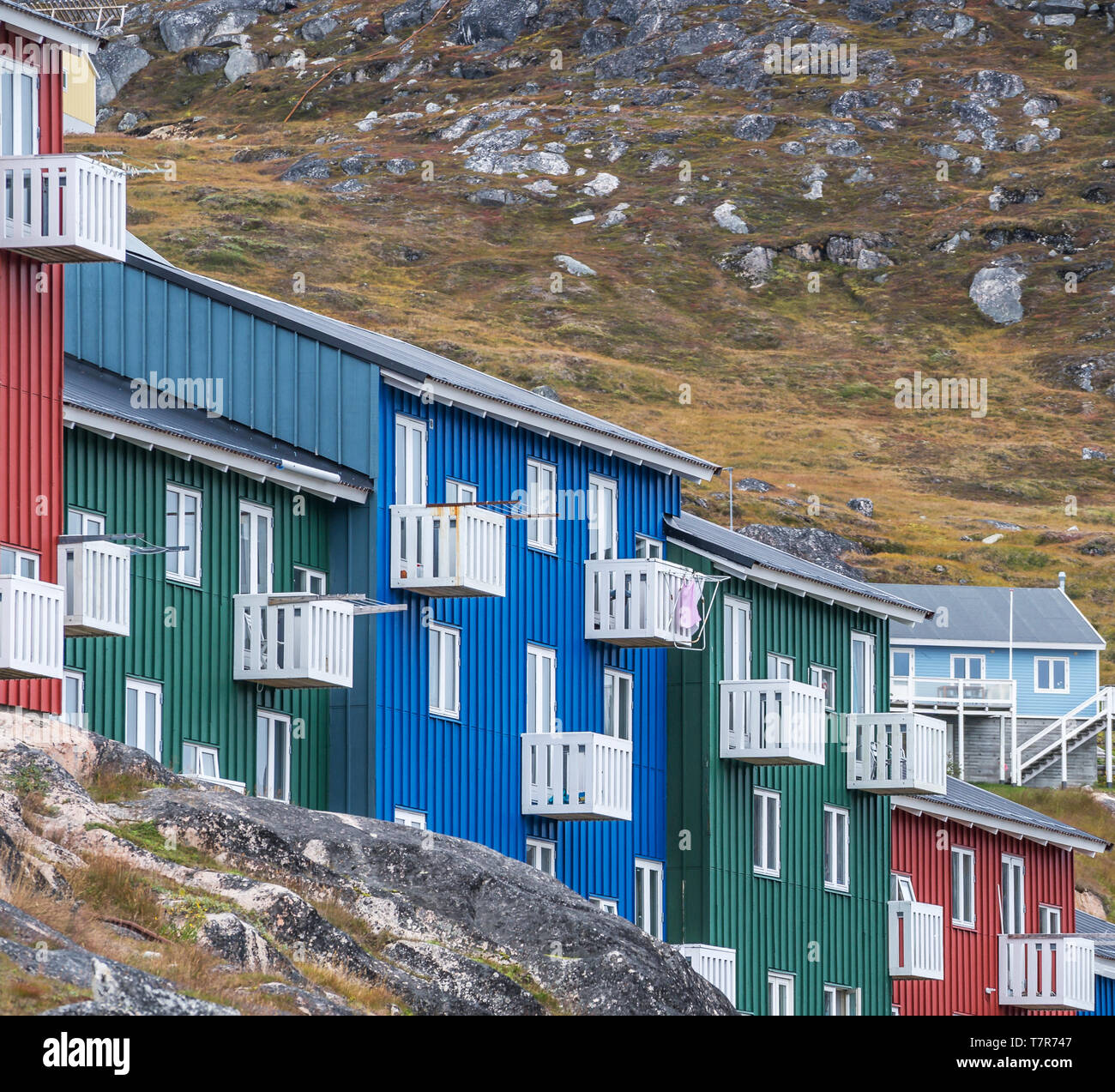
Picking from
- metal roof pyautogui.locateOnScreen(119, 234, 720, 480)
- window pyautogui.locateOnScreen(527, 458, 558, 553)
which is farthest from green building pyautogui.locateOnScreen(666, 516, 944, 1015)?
window pyautogui.locateOnScreen(527, 458, 558, 553)

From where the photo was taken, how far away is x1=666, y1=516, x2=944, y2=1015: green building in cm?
4222

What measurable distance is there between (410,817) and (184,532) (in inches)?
223

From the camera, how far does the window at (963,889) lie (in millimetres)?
48906

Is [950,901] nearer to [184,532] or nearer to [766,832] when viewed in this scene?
[766,832]

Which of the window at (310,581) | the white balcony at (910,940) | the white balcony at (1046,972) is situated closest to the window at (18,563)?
the window at (310,581)

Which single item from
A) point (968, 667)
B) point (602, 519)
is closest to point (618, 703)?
point (602, 519)

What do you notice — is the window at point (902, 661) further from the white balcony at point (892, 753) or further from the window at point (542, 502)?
the window at point (542, 502)

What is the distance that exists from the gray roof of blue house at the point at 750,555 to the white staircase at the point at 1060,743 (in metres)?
33.0

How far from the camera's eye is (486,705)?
3831cm

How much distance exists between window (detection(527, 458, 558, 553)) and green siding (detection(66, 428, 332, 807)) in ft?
15.5

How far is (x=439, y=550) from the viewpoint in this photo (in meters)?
→ 36.2
